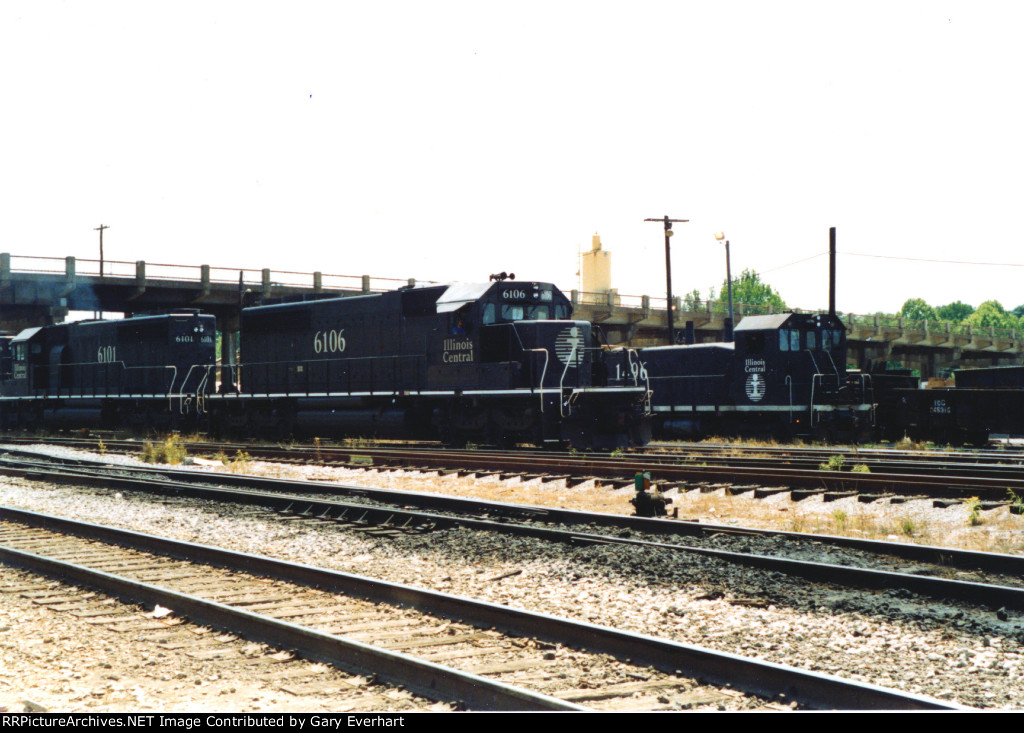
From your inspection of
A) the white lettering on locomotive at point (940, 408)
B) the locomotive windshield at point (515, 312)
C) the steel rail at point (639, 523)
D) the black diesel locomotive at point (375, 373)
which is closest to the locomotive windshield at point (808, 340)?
the white lettering on locomotive at point (940, 408)

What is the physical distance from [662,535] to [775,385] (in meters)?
14.3

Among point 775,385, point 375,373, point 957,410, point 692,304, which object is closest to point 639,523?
point 375,373

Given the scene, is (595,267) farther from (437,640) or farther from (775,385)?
(437,640)

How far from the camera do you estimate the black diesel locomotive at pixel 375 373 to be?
18.0m

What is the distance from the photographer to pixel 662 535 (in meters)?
8.88

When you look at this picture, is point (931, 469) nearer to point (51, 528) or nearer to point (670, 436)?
point (670, 436)

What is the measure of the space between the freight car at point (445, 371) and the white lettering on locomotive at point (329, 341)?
3 centimetres

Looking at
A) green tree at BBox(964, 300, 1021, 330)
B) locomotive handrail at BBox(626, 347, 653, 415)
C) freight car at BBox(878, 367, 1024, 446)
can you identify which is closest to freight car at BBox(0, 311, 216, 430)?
locomotive handrail at BBox(626, 347, 653, 415)

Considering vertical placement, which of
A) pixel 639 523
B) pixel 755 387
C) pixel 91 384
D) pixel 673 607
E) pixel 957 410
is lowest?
pixel 673 607

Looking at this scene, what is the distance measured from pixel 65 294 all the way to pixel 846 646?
33838 mm

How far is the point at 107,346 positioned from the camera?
27641 mm

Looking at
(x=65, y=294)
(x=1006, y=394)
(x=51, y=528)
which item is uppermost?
(x=65, y=294)

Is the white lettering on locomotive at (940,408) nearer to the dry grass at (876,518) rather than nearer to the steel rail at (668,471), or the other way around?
the steel rail at (668,471)
